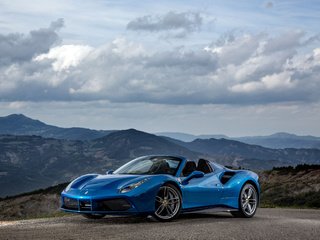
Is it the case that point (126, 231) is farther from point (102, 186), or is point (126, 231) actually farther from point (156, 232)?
point (102, 186)

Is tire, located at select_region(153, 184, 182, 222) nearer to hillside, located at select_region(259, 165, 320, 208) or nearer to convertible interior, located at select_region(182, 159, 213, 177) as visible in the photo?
convertible interior, located at select_region(182, 159, 213, 177)

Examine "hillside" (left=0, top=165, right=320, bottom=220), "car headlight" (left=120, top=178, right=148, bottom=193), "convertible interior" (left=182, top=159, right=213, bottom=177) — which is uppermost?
"convertible interior" (left=182, top=159, right=213, bottom=177)

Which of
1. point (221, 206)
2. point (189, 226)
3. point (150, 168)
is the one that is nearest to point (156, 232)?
point (189, 226)

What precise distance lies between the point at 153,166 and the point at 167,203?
1.04m

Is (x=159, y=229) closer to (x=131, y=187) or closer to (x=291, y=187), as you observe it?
(x=131, y=187)

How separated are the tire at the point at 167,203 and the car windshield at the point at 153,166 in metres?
0.55

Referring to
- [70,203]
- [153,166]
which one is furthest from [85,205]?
[153,166]

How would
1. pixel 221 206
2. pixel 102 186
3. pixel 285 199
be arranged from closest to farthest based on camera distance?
pixel 102 186 → pixel 221 206 → pixel 285 199

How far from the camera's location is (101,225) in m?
11.0

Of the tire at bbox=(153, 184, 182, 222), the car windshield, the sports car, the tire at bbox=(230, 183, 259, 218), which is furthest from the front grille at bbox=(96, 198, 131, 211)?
the tire at bbox=(230, 183, 259, 218)

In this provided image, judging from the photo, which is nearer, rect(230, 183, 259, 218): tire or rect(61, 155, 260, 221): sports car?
rect(61, 155, 260, 221): sports car

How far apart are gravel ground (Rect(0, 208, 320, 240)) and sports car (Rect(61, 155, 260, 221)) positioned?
31cm

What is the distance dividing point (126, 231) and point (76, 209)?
2018mm

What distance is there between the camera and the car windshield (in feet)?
40.6
